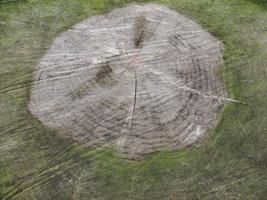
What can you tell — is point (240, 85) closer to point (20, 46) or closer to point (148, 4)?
point (148, 4)

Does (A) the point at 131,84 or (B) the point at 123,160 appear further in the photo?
(A) the point at 131,84

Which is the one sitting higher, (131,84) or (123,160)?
(131,84)

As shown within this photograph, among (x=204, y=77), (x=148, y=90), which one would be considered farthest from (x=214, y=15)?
(x=148, y=90)

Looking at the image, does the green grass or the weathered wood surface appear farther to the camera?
the weathered wood surface

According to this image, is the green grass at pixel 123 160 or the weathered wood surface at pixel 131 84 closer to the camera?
the green grass at pixel 123 160
